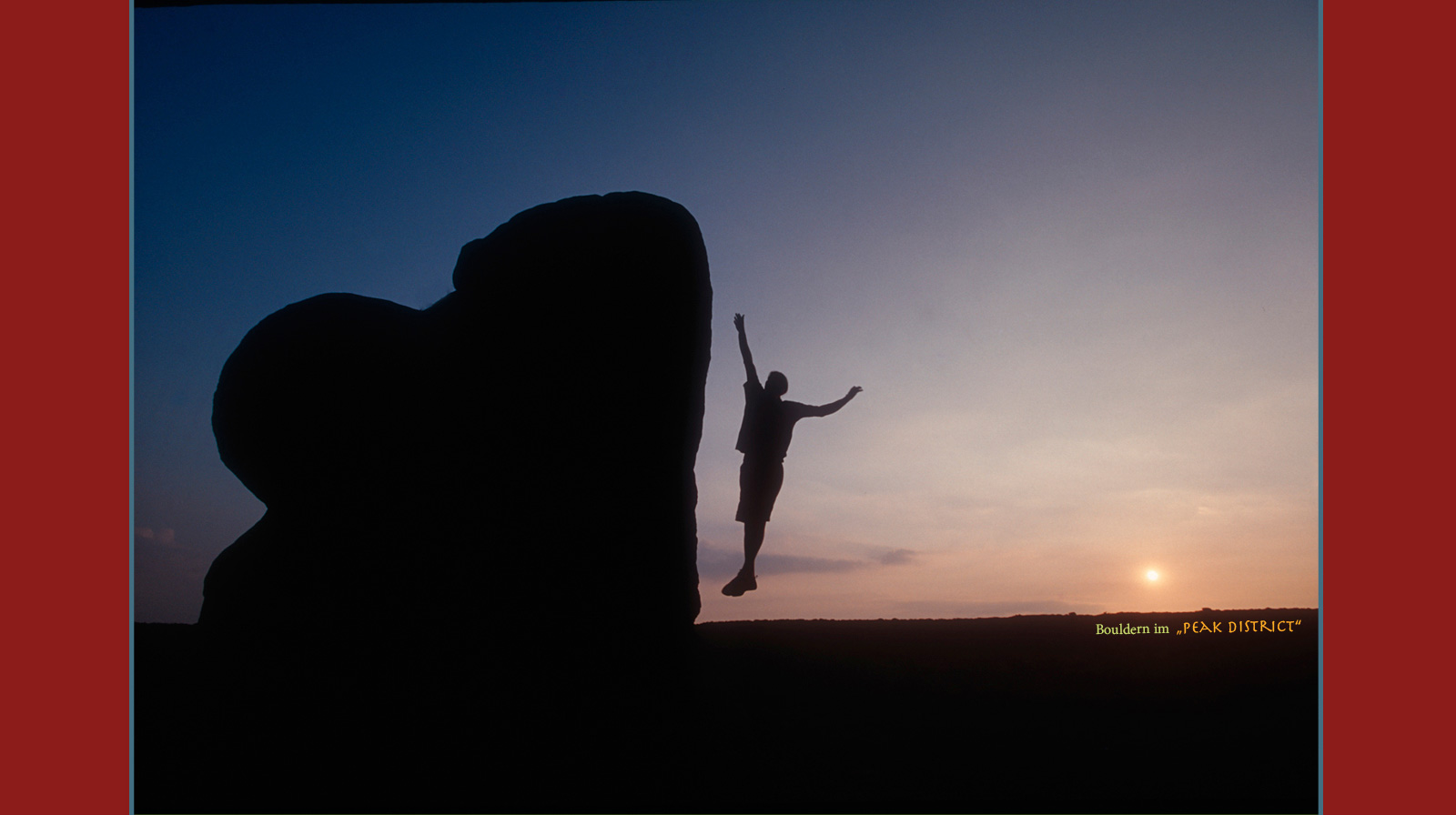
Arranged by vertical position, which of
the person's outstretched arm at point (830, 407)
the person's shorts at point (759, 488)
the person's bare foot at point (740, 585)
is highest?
the person's outstretched arm at point (830, 407)

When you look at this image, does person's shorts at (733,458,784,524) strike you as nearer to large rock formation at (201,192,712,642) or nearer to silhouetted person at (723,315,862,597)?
silhouetted person at (723,315,862,597)

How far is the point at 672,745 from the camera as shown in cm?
529

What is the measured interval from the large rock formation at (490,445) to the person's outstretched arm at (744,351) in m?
0.77

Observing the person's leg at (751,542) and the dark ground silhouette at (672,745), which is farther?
the person's leg at (751,542)

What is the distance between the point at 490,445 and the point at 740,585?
2735 millimetres

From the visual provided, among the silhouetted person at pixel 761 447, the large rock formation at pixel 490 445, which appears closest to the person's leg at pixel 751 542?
the silhouetted person at pixel 761 447

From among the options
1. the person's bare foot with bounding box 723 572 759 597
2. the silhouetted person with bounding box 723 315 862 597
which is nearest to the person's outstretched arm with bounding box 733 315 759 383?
the silhouetted person with bounding box 723 315 862 597

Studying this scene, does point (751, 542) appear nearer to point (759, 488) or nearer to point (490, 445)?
point (759, 488)

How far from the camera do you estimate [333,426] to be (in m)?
5.66

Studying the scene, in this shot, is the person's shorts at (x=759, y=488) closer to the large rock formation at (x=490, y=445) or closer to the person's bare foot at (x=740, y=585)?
the person's bare foot at (x=740, y=585)

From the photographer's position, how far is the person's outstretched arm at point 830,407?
6801mm

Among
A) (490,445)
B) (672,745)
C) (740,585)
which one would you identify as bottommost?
(672,745)

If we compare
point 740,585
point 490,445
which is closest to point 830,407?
point 740,585

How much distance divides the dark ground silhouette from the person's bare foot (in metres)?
0.94
